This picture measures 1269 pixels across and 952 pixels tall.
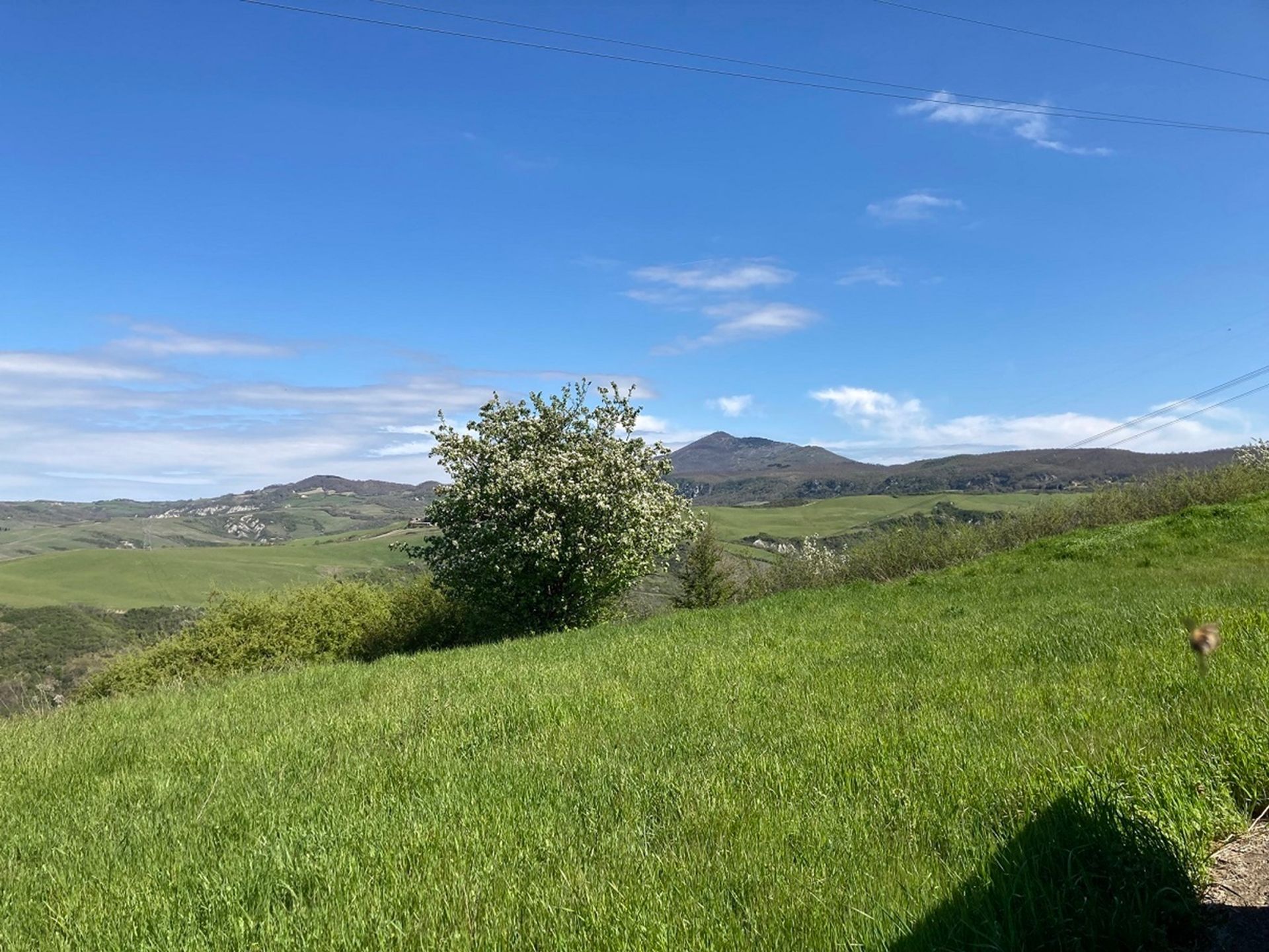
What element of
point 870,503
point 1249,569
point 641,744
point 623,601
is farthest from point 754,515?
point 641,744

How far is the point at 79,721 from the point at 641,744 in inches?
349

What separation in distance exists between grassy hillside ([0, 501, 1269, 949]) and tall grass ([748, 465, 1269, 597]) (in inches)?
896

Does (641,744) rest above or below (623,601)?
above

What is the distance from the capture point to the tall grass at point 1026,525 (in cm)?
2914

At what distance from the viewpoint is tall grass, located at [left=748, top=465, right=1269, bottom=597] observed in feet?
95.6

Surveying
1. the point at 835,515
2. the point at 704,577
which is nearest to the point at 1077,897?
the point at 704,577

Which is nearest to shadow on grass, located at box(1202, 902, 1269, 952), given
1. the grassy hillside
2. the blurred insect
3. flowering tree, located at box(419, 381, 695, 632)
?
the grassy hillside

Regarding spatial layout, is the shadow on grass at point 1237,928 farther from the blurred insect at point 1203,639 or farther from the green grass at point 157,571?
the green grass at point 157,571

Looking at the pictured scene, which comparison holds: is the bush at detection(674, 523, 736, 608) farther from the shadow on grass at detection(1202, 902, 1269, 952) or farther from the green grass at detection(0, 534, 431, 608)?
the green grass at detection(0, 534, 431, 608)

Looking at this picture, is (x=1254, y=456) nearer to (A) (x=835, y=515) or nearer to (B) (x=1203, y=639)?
(B) (x=1203, y=639)

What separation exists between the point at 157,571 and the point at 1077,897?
572 feet

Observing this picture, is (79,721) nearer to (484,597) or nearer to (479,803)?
(479,803)

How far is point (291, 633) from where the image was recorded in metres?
27.3

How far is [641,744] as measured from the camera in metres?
6.68
